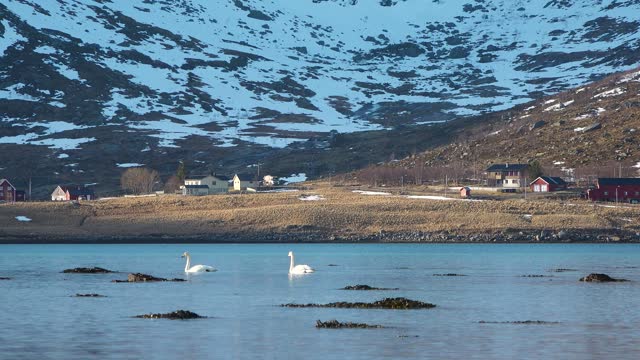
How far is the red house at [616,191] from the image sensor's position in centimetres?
16625

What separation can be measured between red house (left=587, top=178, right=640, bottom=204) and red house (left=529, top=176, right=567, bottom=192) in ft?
35.1

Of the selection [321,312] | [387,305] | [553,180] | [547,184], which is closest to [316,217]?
[547,184]

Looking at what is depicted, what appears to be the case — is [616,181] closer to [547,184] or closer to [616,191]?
[616,191]

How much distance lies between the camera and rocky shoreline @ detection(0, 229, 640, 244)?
448 feet

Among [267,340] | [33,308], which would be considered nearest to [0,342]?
[267,340]

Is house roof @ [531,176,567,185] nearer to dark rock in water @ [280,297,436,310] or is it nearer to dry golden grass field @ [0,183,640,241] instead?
dry golden grass field @ [0,183,640,241]

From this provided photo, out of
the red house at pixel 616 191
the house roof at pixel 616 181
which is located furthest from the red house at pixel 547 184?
the house roof at pixel 616 181

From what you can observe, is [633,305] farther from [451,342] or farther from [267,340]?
[267,340]

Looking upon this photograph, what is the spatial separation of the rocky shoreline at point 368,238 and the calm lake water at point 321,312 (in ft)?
131

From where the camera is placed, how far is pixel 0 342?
39156 millimetres

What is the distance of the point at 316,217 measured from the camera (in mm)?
148375

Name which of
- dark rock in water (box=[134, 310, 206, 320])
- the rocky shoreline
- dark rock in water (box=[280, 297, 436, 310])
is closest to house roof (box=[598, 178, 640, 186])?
the rocky shoreline

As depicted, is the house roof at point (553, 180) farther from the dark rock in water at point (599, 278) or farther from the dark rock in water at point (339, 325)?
the dark rock in water at point (339, 325)

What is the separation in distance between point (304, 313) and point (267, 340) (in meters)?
9.57
